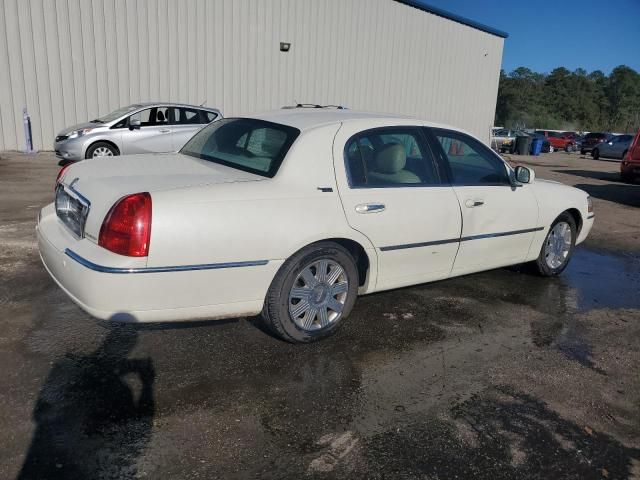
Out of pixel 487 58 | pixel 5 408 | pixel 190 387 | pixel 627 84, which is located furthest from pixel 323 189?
pixel 627 84

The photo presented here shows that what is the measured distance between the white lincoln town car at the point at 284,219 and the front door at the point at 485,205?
0.01 m

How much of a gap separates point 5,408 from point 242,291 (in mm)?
1364

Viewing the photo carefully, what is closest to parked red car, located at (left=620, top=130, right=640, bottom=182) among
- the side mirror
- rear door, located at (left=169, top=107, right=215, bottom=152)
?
rear door, located at (left=169, top=107, right=215, bottom=152)

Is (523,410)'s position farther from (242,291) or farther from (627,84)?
(627,84)

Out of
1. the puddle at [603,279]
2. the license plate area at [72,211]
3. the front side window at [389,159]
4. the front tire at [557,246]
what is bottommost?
the puddle at [603,279]

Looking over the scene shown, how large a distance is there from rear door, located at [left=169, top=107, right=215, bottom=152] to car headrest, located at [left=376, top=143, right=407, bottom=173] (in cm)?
871

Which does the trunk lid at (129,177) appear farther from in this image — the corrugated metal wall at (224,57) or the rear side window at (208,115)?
the corrugated metal wall at (224,57)

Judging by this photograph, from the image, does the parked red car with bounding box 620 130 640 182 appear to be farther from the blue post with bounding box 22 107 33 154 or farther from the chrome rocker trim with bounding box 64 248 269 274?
the blue post with bounding box 22 107 33 154

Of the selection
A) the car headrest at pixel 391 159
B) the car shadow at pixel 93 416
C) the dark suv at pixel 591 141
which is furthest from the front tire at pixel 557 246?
the dark suv at pixel 591 141

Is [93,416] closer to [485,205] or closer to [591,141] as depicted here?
[485,205]

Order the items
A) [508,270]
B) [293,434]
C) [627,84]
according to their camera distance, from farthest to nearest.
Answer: [627,84], [508,270], [293,434]

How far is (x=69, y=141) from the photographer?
437 inches

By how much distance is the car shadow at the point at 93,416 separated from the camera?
236cm

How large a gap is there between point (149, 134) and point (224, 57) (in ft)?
20.5
